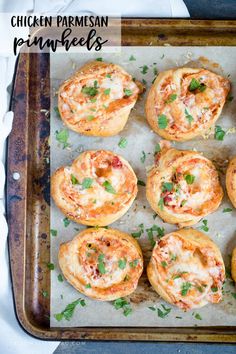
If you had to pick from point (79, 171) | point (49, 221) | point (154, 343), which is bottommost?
point (154, 343)

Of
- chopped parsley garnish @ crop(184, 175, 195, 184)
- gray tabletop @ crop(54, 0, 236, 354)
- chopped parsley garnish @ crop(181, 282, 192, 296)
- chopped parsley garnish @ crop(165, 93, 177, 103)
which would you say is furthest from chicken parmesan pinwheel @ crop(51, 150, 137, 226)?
gray tabletop @ crop(54, 0, 236, 354)

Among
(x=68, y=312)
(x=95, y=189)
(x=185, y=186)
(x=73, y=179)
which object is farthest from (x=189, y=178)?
(x=68, y=312)

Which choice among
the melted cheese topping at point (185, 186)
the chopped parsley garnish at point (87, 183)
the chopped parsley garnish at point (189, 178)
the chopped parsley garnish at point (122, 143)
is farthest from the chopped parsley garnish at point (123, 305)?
the chopped parsley garnish at point (122, 143)

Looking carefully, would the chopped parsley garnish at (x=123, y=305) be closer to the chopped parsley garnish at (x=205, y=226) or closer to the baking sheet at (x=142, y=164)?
the baking sheet at (x=142, y=164)

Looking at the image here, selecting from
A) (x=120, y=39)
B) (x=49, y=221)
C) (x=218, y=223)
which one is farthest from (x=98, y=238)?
(x=120, y=39)

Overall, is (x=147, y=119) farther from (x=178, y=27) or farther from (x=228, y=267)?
(x=228, y=267)

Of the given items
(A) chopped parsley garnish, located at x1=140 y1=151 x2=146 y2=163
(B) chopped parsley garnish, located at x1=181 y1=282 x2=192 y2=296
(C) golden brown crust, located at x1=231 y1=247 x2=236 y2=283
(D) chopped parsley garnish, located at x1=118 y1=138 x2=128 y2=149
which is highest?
(D) chopped parsley garnish, located at x1=118 y1=138 x2=128 y2=149

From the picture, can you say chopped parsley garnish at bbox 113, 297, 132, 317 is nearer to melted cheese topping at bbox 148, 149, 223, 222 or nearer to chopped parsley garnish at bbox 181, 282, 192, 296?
chopped parsley garnish at bbox 181, 282, 192, 296
